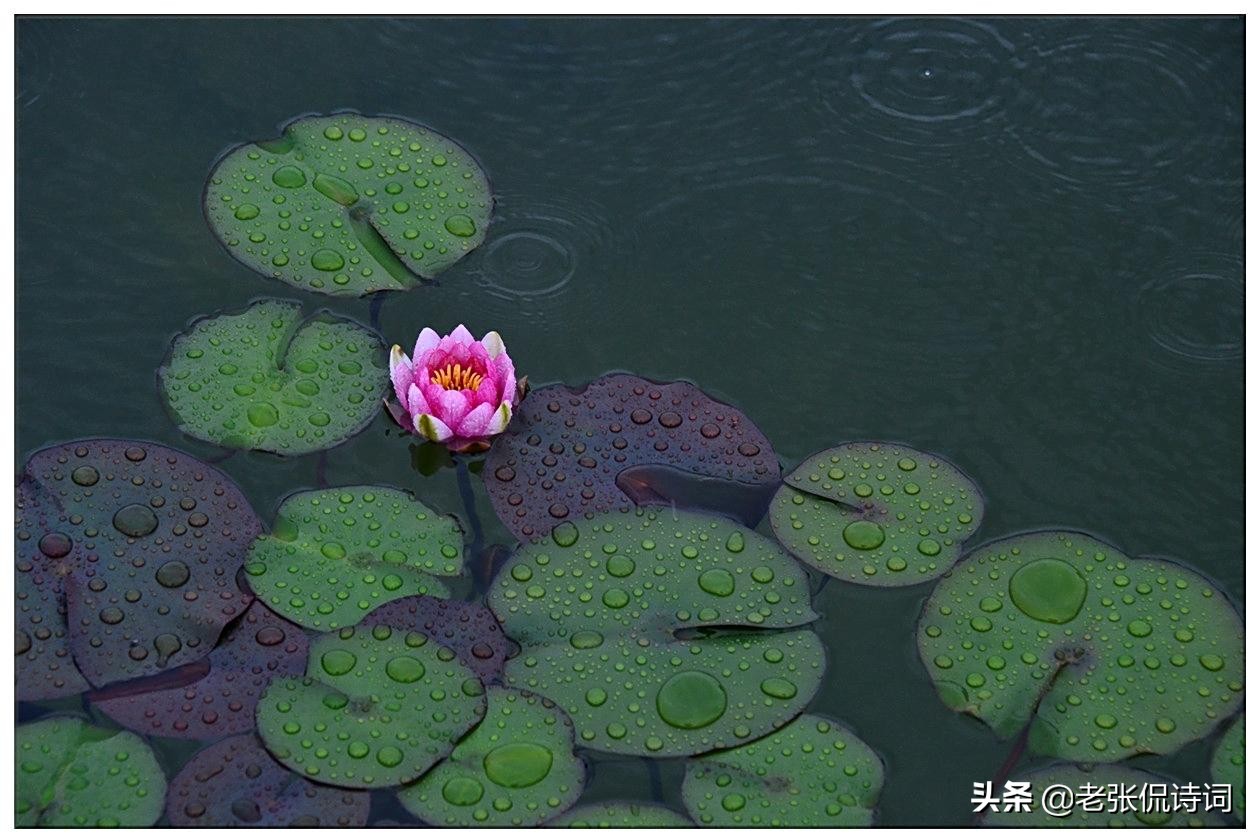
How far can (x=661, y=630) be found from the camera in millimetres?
2863

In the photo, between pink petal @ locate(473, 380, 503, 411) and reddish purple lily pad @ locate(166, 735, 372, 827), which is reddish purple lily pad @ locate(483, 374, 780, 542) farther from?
reddish purple lily pad @ locate(166, 735, 372, 827)

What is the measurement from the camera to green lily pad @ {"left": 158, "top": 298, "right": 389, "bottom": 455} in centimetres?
318

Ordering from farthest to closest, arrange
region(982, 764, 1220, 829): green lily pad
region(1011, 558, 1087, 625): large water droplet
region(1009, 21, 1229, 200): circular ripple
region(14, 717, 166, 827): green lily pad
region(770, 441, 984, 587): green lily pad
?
region(1009, 21, 1229, 200): circular ripple, region(770, 441, 984, 587): green lily pad, region(1011, 558, 1087, 625): large water droplet, region(982, 764, 1220, 829): green lily pad, region(14, 717, 166, 827): green lily pad

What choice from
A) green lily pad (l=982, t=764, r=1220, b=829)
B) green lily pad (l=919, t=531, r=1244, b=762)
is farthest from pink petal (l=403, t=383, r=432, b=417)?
green lily pad (l=982, t=764, r=1220, b=829)

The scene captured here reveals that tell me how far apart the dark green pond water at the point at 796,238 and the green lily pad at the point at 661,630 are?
148mm

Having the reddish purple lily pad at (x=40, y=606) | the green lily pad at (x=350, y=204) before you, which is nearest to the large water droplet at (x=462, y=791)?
the reddish purple lily pad at (x=40, y=606)

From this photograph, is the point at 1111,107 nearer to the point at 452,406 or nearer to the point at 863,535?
the point at 863,535

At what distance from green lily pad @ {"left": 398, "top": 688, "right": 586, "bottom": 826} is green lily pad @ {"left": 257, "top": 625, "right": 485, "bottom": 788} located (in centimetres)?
4

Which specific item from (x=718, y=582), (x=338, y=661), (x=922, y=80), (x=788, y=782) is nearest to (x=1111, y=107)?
(x=922, y=80)

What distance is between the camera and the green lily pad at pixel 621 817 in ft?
8.54

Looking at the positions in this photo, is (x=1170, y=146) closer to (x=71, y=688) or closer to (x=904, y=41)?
(x=904, y=41)

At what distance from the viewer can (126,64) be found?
393 cm

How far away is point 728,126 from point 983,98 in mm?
820

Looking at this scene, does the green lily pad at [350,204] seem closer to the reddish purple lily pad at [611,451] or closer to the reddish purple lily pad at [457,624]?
the reddish purple lily pad at [611,451]
